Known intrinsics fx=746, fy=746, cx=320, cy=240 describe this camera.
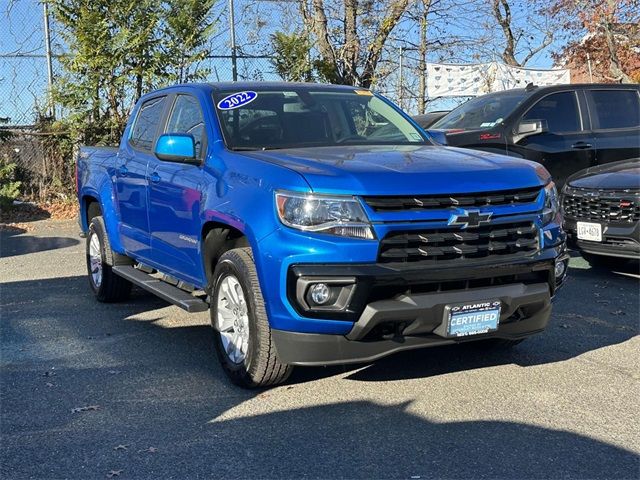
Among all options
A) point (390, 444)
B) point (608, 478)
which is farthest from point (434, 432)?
point (608, 478)

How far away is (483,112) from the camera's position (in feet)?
32.0

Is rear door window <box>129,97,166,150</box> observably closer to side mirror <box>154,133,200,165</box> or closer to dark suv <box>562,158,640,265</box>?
side mirror <box>154,133,200,165</box>

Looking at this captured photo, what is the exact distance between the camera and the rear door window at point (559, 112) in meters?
9.30

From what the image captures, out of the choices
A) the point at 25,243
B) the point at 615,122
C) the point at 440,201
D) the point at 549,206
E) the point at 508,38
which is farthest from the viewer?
the point at 508,38

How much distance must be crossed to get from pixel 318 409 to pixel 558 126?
6449 millimetres

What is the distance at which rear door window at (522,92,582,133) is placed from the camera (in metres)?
9.30

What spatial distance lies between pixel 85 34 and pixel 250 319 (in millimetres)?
9354

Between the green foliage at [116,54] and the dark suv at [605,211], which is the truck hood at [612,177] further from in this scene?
the green foliage at [116,54]

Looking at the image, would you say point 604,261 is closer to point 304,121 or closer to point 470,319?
point 304,121

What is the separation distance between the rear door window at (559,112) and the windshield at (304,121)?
400 cm

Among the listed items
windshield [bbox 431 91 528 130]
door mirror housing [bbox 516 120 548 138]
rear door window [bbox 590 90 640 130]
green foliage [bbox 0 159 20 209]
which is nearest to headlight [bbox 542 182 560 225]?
door mirror housing [bbox 516 120 548 138]

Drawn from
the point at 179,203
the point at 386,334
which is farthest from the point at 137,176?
the point at 386,334

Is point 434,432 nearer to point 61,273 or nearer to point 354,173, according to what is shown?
point 354,173

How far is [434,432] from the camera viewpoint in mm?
3861
